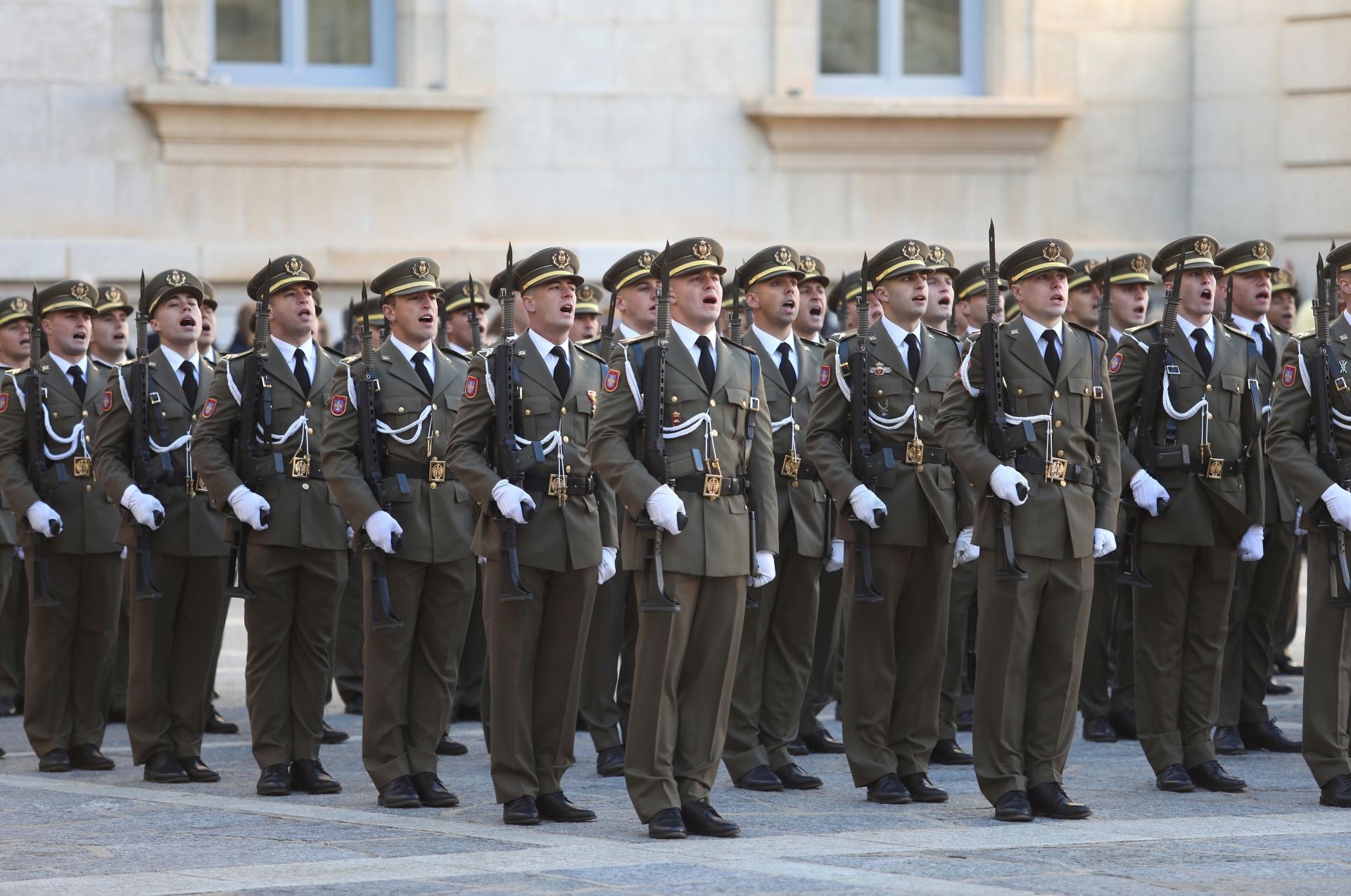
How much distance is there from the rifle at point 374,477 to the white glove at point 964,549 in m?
2.31

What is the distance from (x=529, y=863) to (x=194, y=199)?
9.91m

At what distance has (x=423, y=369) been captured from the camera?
9.45m

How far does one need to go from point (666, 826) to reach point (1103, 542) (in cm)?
205

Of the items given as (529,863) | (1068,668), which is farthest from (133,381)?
(1068,668)

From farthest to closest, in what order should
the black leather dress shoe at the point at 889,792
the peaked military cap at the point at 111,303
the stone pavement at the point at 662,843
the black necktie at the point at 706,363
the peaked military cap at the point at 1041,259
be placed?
the peaked military cap at the point at 111,303 → the black leather dress shoe at the point at 889,792 → the peaked military cap at the point at 1041,259 → the black necktie at the point at 706,363 → the stone pavement at the point at 662,843

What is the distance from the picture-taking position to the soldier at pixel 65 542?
10.4 m

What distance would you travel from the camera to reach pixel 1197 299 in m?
9.97

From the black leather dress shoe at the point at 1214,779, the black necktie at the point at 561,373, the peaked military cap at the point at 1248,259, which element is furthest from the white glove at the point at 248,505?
the peaked military cap at the point at 1248,259

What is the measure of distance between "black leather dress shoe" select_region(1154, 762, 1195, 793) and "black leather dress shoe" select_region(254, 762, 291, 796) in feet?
11.9

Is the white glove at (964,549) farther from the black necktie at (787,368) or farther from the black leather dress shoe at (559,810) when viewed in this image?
the black leather dress shoe at (559,810)

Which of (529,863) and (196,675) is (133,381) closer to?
(196,675)

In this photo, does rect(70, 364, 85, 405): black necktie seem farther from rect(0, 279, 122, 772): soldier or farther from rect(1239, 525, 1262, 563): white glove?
rect(1239, 525, 1262, 563): white glove

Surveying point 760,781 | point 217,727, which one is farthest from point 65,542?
point 760,781

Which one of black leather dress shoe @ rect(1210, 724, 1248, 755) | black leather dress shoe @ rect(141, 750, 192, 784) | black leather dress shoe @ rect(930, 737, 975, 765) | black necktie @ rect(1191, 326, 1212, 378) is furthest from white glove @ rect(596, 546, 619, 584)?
black leather dress shoe @ rect(1210, 724, 1248, 755)
